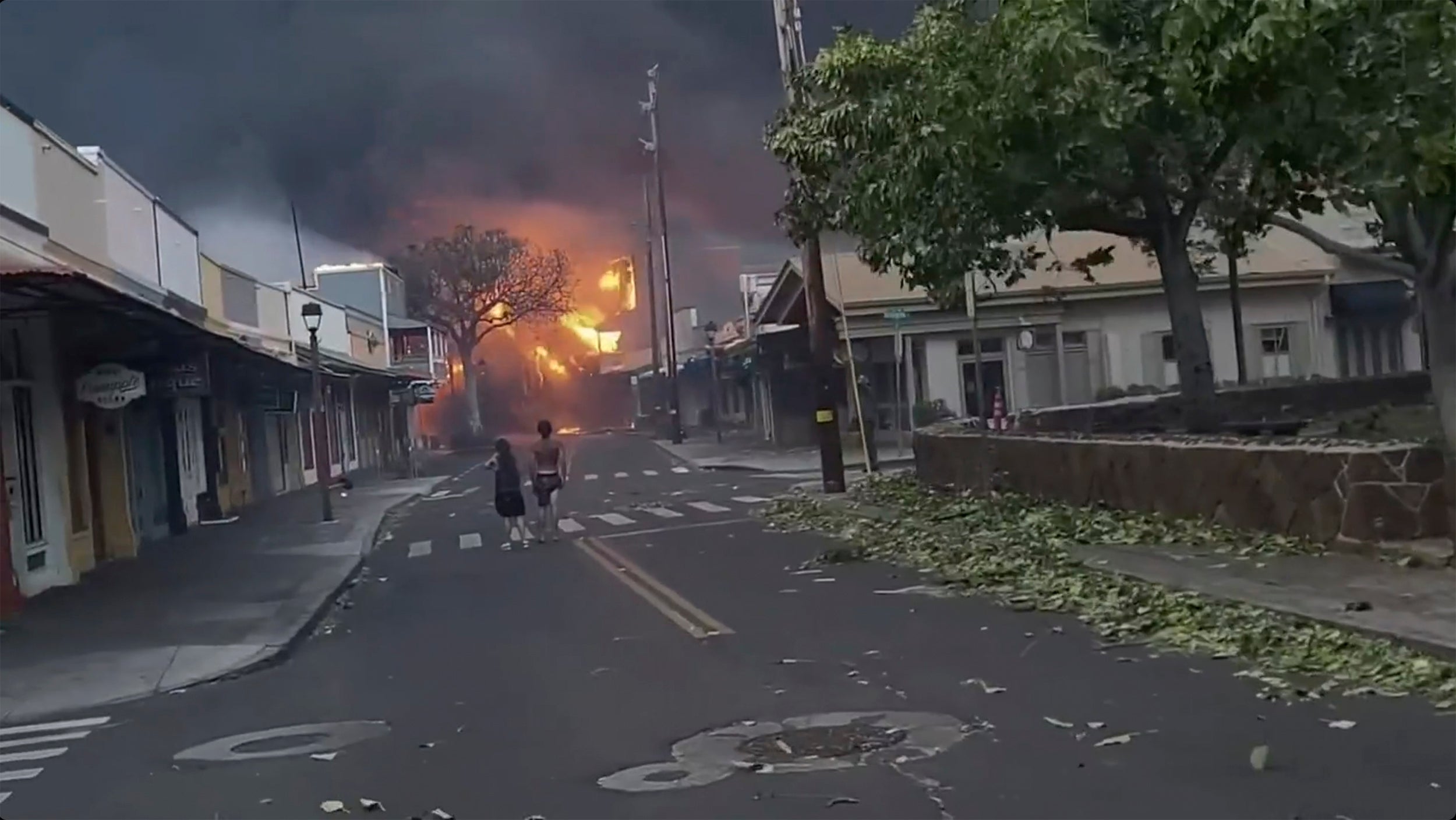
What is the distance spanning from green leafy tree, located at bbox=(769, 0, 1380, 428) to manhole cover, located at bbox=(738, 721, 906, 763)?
5.96 meters

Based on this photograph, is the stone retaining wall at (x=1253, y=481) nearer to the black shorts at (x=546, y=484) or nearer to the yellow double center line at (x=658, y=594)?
the yellow double center line at (x=658, y=594)

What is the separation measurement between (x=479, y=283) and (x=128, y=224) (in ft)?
196

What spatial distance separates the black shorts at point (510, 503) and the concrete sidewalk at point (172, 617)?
82.5 inches

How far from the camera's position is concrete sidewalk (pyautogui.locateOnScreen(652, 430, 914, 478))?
39.9 m

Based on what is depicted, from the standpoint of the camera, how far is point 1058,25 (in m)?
14.1

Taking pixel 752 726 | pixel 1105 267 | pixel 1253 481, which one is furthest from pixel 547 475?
pixel 1105 267

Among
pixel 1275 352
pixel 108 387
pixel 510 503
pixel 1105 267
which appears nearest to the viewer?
pixel 108 387

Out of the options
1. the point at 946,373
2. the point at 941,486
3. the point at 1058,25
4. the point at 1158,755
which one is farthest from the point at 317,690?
the point at 946,373

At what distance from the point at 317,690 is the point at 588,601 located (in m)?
4.42

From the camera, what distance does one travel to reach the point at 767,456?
48125 mm

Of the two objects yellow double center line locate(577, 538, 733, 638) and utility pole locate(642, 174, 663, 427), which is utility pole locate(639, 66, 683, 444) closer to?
utility pole locate(642, 174, 663, 427)

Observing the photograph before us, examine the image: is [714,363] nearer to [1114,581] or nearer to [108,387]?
[108,387]

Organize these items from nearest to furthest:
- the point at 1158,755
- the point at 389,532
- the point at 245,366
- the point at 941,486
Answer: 1. the point at 1158,755
2. the point at 941,486
3. the point at 389,532
4. the point at 245,366

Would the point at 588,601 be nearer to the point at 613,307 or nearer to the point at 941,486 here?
the point at 941,486
